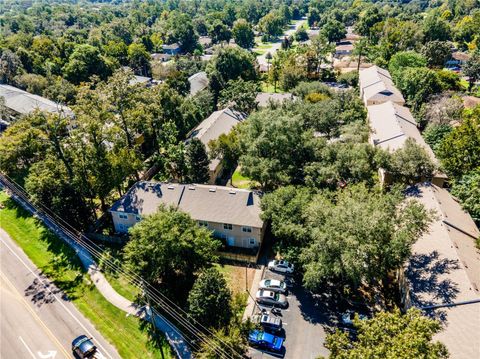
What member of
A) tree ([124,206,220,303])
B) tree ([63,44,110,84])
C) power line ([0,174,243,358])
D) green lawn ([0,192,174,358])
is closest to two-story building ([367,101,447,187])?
tree ([124,206,220,303])

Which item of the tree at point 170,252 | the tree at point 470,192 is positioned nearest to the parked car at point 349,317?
the tree at point 170,252

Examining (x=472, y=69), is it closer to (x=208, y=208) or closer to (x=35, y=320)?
(x=208, y=208)

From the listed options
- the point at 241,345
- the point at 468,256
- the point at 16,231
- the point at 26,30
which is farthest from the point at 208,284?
the point at 26,30

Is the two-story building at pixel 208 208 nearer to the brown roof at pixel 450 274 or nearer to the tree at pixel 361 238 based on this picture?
the tree at pixel 361 238

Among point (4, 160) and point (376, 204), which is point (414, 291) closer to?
point (376, 204)

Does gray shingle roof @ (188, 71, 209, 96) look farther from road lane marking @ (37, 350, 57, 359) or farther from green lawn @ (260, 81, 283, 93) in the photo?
road lane marking @ (37, 350, 57, 359)

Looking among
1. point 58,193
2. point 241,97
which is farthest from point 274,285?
point 241,97
